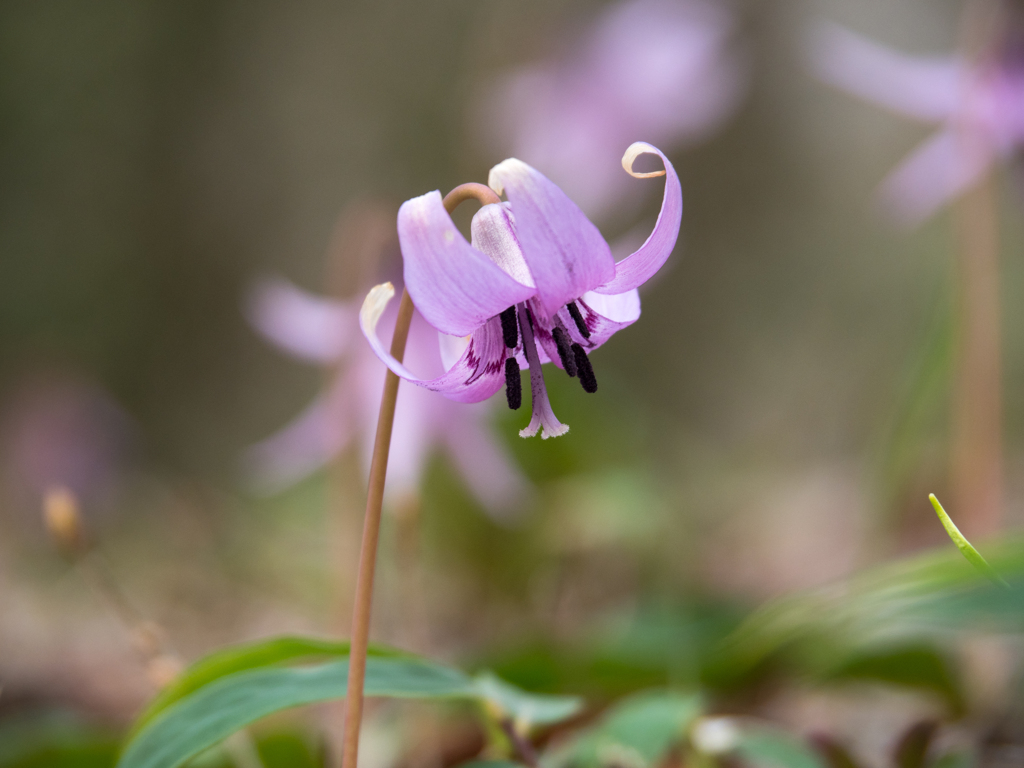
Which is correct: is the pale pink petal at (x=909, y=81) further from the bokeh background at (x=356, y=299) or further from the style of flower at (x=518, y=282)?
the style of flower at (x=518, y=282)

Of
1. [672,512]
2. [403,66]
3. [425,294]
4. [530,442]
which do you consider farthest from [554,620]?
[403,66]

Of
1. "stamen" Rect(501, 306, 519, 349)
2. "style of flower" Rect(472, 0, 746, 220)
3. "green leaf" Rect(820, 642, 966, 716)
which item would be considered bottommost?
"green leaf" Rect(820, 642, 966, 716)

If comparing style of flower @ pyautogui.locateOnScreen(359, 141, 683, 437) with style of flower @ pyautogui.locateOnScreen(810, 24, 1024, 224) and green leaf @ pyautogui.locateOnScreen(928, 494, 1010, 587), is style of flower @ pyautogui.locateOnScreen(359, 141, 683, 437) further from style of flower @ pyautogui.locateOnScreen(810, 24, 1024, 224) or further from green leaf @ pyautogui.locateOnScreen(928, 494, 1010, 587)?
style of flower @ pyautogui.locateOnScreen(810, 24, 1024, 224)

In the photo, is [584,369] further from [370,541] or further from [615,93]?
[615,93]

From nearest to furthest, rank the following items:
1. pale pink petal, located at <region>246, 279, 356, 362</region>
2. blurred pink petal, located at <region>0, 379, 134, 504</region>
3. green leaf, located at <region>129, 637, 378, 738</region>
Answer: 1. green leaf, located at <region>129, 637, 378, 738</region>
2. pale pink petal, located at <region>246, 279, 356, 362</region>
3. blurred pink petal, located at <region>0, 379, 134, 504</region>

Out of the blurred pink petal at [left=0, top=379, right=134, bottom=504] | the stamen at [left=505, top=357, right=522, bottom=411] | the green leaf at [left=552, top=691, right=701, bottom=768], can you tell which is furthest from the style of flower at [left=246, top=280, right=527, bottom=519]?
the blurred pink petal at [left=0, top=379, right=134, bottom=504]

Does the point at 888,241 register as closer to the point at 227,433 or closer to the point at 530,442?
the point at 530,442

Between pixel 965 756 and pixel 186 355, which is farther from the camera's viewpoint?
pixel 186 355
